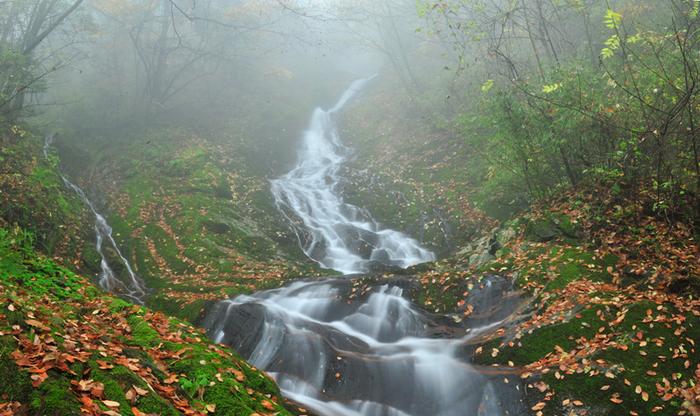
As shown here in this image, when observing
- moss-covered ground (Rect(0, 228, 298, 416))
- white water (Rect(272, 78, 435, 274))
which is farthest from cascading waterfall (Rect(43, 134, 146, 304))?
white water (Rect(272, 78, 435, 274))

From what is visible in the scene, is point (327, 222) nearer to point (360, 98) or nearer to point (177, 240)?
point (177, 240)

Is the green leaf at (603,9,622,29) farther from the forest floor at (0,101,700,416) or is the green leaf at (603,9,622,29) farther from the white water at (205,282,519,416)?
the white water at (205,282,519,416)

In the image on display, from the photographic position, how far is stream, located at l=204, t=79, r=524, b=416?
240 inches

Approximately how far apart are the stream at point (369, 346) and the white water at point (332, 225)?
3529mm

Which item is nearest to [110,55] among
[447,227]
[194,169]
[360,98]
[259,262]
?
[194,169]

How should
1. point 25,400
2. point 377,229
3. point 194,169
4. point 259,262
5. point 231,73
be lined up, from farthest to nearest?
point 231,73, point 194,169, point 377,229, point 259,262, point 25,400

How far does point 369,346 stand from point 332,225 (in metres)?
8.29

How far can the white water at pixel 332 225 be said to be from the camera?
13.2 metres

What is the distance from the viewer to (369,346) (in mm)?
7547

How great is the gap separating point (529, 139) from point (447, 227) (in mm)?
5026

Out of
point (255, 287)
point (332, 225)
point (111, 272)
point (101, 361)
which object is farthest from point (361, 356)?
point (332, 225)

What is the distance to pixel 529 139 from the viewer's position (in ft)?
30.0

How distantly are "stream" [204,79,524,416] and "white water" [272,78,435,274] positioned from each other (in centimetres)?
353

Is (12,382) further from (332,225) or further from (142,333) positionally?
(332,225)
